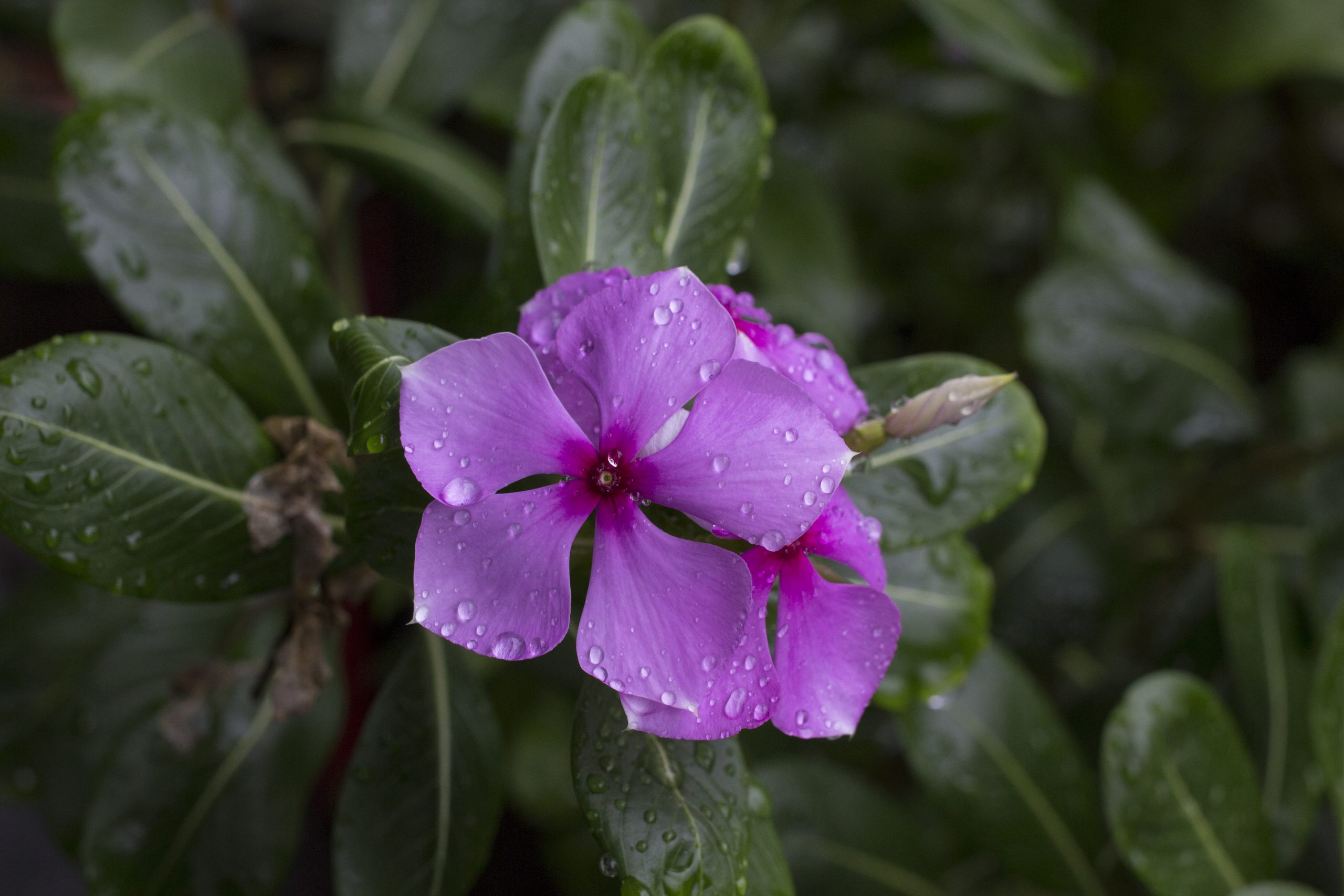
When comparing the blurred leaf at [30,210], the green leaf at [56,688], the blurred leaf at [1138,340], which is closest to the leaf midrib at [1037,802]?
the blurred leaf at [1138,340]

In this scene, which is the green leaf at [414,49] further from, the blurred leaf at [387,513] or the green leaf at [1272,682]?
the green leaf at [1272,682]

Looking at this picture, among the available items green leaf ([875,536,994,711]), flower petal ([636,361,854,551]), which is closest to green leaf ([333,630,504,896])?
green leaf ([875,536,994,711])

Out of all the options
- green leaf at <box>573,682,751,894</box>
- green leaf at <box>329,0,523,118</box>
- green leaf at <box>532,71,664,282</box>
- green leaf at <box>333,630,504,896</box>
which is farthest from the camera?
green leaf at <box>329,0,523,118</box>

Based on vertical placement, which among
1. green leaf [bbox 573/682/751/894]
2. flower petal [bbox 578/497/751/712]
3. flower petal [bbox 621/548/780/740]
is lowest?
green leaf [bbox 573/682/751/894]

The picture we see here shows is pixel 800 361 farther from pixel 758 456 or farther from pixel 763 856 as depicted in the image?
pixel 763 856

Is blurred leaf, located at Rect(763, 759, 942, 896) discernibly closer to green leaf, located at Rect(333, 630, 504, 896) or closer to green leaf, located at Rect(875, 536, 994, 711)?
green leaf, located at Rect(875, 536, 994, 711)

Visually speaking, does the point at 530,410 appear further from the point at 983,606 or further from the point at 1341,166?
the point at 1341,166

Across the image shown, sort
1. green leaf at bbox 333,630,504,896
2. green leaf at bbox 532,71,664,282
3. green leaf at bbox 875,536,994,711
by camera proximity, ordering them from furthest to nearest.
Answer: green leaf at bbox 875,536,994,711, green leaf at bbox 333,630,504,896, green leaf at bbox 532,71,664,282
